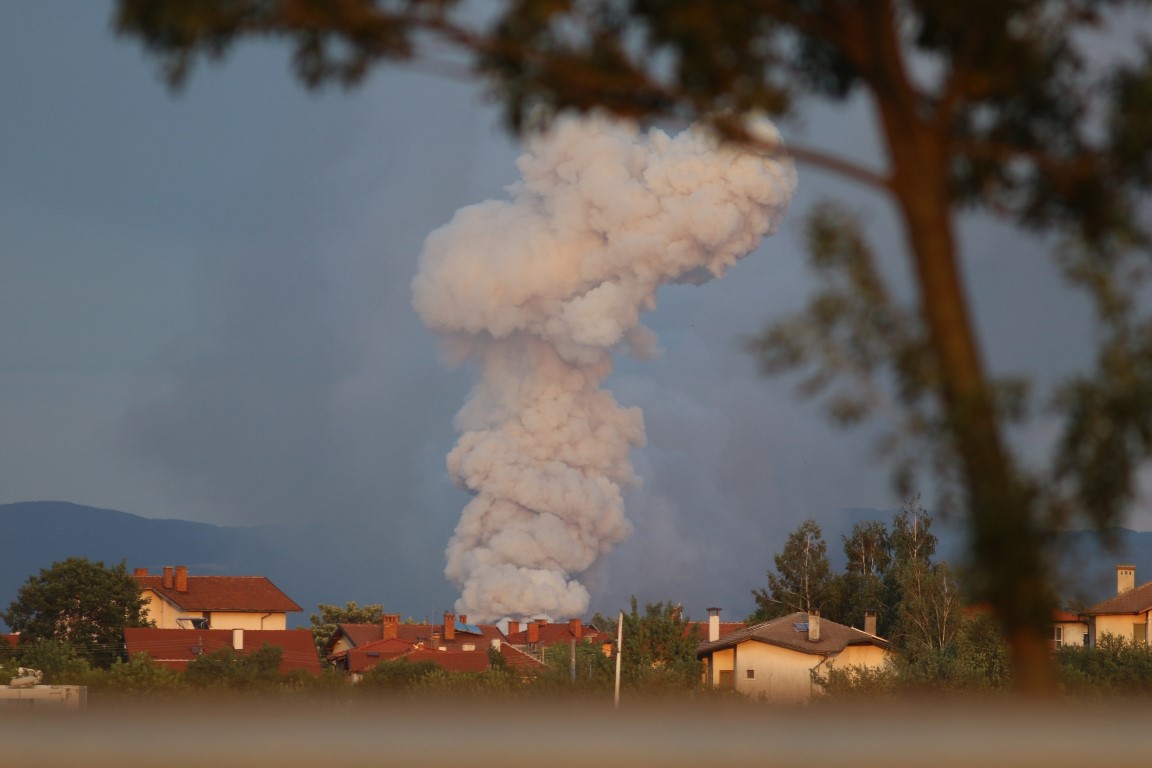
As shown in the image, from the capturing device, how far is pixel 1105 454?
29.1ft

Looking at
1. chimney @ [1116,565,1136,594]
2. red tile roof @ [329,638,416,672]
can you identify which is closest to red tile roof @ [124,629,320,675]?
red tile roof @ [329,638,416,672]

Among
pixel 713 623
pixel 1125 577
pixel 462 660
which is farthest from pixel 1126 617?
pixel 462 660

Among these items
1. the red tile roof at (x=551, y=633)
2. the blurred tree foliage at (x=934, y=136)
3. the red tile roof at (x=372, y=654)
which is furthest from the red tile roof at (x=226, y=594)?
the blurred tree foliage at (x=934, y=136)

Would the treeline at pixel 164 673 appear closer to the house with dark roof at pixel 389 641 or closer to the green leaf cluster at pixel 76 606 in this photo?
the house with dark roof at pixel 389 641

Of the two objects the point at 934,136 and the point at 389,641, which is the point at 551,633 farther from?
the point at 934,136

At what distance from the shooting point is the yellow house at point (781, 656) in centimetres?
5612

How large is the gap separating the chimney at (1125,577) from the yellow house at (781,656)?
25.5 m

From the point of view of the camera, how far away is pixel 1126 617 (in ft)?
235

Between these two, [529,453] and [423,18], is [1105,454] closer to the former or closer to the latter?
[423,18]

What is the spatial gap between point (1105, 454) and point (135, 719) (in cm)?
541

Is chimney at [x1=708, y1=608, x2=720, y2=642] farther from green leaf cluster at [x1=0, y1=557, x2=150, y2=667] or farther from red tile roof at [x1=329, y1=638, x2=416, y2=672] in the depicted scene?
green leaf cluster at [x1=0, y1=557, x2=150, y2=667]

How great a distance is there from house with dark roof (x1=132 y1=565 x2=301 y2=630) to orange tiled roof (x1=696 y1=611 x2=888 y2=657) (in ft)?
129

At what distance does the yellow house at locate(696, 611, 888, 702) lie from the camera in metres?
56.1

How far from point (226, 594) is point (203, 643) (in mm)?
30731
